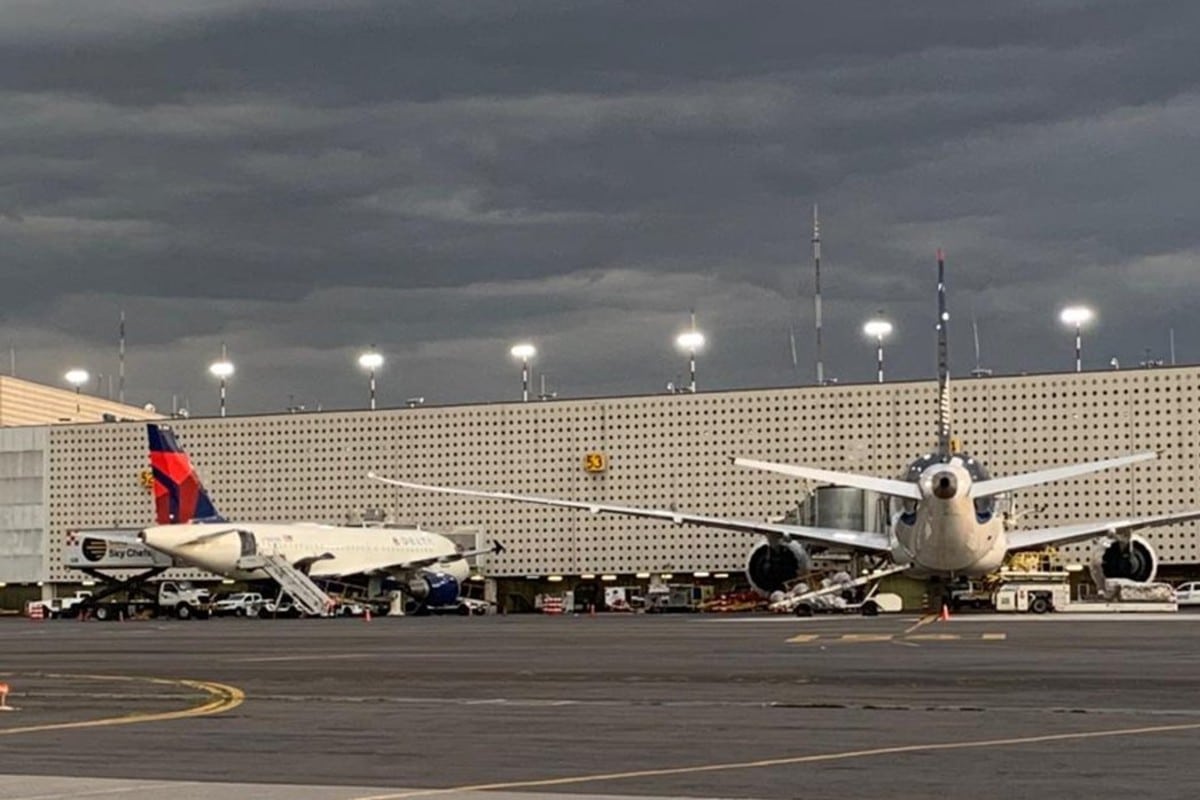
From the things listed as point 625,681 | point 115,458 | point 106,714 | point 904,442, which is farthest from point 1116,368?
point 106,714

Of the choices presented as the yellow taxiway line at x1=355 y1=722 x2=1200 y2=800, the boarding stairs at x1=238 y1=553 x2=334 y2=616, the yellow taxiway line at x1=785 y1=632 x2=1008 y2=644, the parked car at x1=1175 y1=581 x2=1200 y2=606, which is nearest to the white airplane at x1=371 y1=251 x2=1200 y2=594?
the parked car at x1=1175 y1=581 x2=1200 y2=606

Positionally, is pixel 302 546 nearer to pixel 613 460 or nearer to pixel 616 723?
pixel 613 460

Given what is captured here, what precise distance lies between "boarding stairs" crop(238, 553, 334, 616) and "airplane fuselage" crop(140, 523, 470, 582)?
0.38 m

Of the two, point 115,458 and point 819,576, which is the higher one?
point 115,458

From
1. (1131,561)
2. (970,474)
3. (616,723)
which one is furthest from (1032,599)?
(616,723)

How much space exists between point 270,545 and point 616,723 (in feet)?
296

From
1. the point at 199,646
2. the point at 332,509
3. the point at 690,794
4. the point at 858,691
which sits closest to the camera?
the point at 690,794

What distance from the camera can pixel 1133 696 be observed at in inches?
1105

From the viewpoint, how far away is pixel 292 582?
11019 cm

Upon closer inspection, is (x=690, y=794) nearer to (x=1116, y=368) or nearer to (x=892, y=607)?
(x=892, y=607)

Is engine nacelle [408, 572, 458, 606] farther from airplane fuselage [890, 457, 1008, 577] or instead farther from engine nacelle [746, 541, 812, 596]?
airplane fuselage [890, 457, 1008, 577]

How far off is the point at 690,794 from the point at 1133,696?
43.2ft

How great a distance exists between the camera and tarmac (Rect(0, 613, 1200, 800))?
57.4ft

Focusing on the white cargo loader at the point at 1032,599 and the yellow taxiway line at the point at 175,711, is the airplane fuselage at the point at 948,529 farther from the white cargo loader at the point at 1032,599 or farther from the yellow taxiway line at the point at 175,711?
the yellow taxiway line at the point at 175,711
